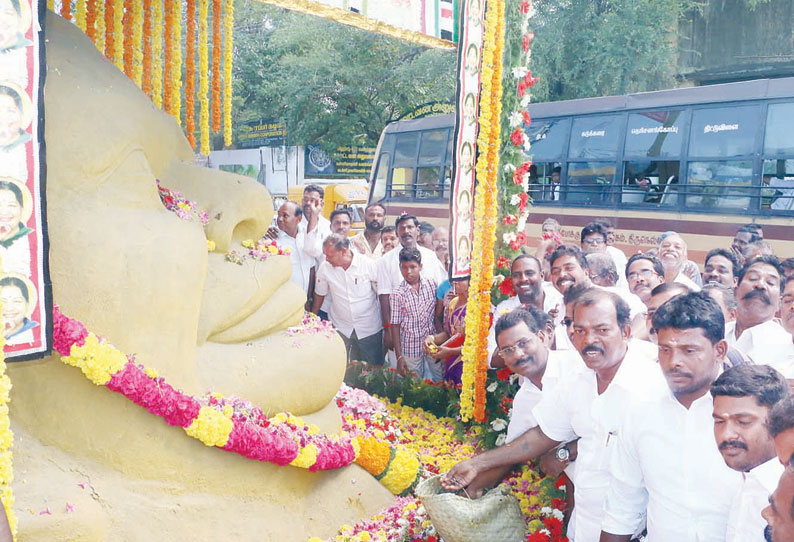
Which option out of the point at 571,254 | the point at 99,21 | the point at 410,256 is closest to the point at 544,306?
A: the point at 571,254

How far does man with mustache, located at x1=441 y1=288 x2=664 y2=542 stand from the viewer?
3.27 meters

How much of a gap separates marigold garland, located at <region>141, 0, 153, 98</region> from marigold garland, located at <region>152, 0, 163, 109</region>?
0.03 meters

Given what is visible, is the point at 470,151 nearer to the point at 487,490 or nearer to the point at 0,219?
the point at 487,490

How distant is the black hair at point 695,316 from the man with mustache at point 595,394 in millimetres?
291

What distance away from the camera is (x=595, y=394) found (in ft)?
12.1

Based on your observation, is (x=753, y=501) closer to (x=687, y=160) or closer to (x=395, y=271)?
(x=395, y=271)

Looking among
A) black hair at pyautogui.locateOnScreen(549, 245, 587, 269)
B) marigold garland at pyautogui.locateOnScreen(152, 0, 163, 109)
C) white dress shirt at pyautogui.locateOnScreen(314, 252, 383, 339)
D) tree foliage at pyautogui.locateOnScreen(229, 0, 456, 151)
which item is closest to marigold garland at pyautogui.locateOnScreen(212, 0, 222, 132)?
marigold garland at pyautogui.locateOnScreen(152, 0, 163, 109)

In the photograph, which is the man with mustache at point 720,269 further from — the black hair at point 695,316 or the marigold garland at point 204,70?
the marigold garland at point 204,70

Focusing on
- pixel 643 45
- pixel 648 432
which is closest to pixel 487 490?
pixel 648 432

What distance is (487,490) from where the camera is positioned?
423 centimetres

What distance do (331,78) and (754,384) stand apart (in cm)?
1917

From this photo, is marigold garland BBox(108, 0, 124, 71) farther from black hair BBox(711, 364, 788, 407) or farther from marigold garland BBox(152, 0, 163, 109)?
black hair BBox(711, 364, 788, 407)

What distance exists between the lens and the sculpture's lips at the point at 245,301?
385 centimetres

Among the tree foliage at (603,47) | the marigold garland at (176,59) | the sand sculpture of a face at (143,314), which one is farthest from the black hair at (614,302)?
the tree foliage at (603,47)
